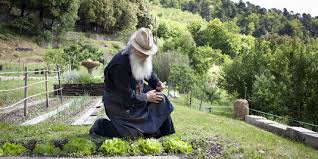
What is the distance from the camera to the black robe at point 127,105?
557cm

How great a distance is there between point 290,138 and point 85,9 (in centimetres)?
4624

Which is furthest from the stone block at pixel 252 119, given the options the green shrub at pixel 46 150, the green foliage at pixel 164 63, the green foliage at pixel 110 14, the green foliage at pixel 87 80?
the green foliage at pixel 110 14

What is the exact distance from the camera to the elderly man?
5570mm

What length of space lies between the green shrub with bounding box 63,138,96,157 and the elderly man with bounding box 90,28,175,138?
0.53 meters

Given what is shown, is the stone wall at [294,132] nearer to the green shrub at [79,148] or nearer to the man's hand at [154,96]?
the man's hand at [154,96]

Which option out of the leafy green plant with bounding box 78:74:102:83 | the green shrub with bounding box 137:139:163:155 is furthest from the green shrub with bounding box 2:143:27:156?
the leafy green plant with bounding box 78:74:102:83

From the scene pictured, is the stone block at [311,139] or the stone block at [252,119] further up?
the stone block at [311,139]

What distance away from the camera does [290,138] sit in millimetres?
8617

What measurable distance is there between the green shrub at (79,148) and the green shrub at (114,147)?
0.53ft

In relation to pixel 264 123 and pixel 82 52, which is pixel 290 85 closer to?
pixel 264 123

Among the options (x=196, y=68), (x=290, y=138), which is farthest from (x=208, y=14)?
(x=290, y=138)

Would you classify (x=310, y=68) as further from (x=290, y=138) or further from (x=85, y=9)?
(x=85, y=9)

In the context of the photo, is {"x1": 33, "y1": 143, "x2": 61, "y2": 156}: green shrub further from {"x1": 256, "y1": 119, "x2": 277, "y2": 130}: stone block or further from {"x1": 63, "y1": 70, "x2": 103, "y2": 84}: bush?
{"x1": 63, "y1": 70, "x2": 103, "y2": 84}: bush

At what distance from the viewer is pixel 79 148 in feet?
17.2
